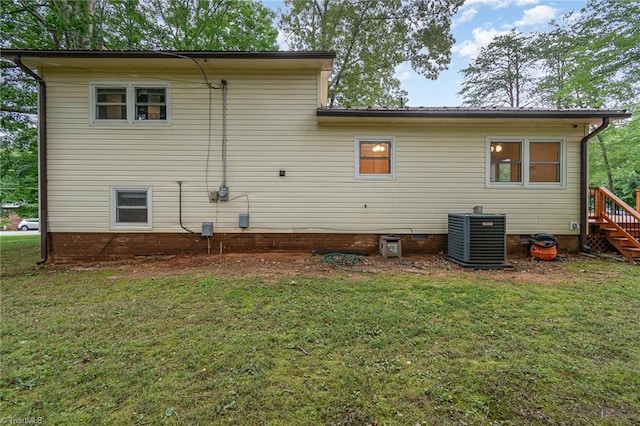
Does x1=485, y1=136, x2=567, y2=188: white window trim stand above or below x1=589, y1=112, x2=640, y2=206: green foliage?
below

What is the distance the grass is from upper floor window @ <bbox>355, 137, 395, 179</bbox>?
3.29m

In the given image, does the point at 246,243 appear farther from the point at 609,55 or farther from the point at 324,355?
the point at 609,55

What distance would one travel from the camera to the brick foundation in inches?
264

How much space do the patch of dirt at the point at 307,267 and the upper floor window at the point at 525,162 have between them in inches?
75.5

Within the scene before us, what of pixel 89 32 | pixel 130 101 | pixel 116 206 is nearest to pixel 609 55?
pixel 130 101

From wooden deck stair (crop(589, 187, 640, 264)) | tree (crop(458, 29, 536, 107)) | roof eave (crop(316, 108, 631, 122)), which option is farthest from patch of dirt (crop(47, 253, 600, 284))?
tree (crop(458, 29, 536, 107))

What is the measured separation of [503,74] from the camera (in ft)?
58.7

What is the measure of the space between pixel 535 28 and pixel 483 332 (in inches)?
829

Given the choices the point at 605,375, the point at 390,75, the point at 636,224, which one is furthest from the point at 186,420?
the point at 390,75

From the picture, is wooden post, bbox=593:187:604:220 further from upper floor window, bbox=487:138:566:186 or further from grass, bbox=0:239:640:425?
grass, bbox=0:239:640:425

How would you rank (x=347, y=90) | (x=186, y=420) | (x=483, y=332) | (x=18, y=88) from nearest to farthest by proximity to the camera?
(x=186, y=420) < (x=483, y=332) < (x=18, y=88) < (x=347, y=90)

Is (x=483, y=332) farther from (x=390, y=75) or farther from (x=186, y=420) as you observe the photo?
(x=390, y=75)

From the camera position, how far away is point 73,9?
10039 millimetres

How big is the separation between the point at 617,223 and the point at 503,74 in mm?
15041
